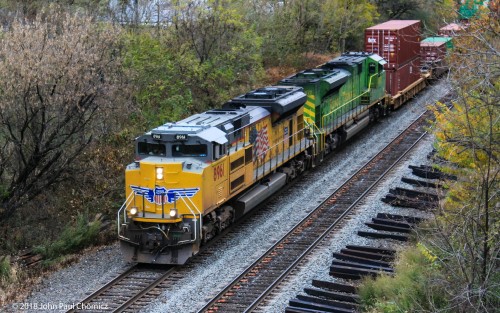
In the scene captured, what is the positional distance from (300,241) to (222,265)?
7.70 ft

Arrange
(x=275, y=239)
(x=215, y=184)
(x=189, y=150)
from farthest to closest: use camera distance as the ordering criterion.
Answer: (x=275, y=239)
(x=215, y=184)
(x=189, y=150)

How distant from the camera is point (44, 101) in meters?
18.1

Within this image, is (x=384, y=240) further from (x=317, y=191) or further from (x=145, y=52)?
(x=145, y=52)

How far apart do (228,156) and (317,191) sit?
18.3 ft

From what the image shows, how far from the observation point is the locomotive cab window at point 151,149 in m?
16.8

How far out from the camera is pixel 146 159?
16.6m

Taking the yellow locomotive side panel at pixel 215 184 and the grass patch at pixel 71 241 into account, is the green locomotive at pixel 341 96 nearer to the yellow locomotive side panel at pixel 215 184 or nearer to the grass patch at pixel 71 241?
the yellow locomotive side panel at pixel 215 184

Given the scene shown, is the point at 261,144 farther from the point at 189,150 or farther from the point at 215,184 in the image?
the point at 189,150

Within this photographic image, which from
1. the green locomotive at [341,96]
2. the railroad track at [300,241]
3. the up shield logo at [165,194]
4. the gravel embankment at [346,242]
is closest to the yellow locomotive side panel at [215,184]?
the up shield logo at [165,194]

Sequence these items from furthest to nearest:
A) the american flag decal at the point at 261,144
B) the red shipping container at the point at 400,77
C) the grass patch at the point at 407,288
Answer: the red shipping container at the point at 400,77 < the american flag decal at the point at 261,144 < the grass patch at the point at 407,288

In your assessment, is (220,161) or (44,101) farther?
(44,101)

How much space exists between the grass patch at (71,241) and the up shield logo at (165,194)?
2.48m

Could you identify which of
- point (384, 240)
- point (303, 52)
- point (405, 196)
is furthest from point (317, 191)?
point (303, 52)

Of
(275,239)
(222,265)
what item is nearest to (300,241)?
(275,239)
